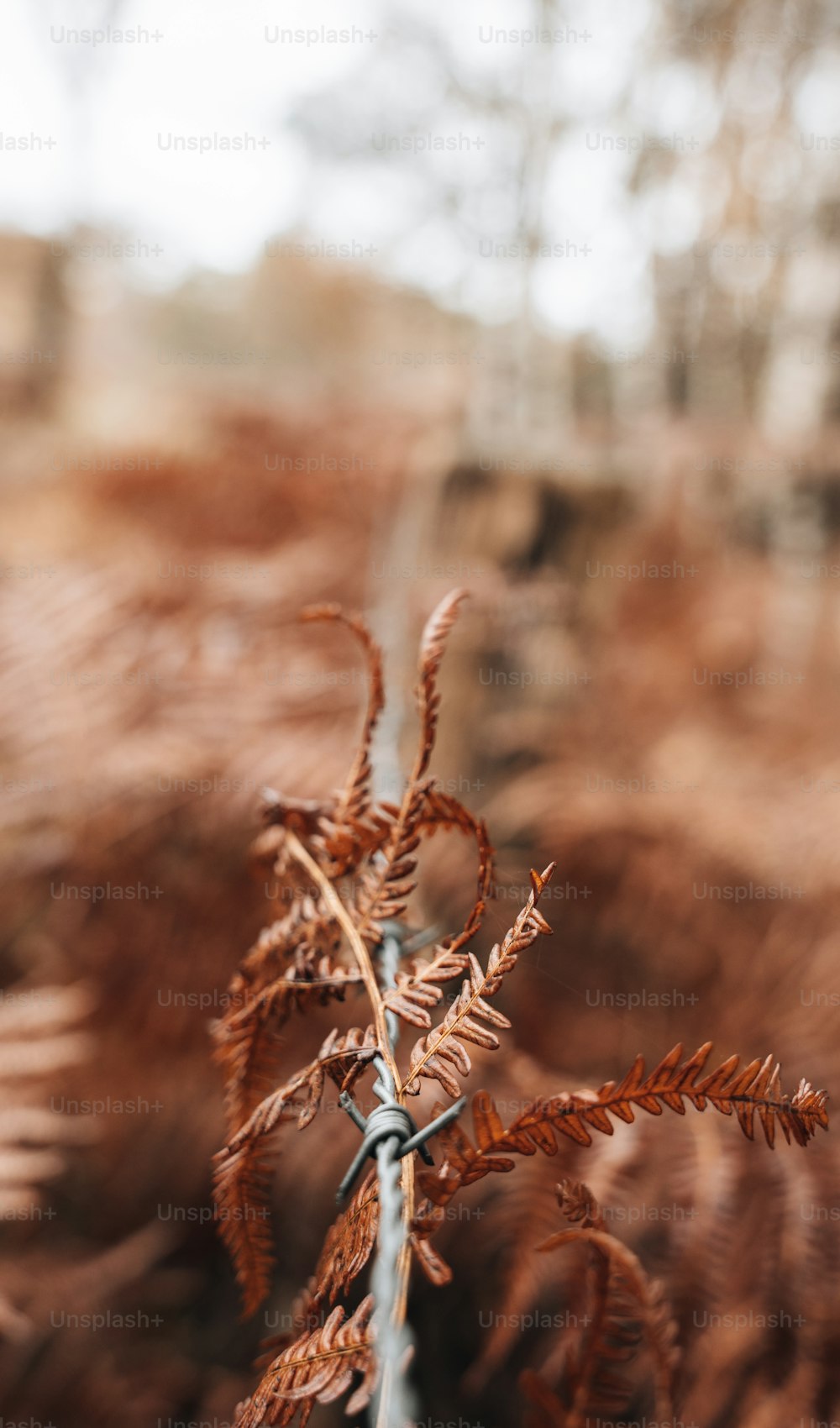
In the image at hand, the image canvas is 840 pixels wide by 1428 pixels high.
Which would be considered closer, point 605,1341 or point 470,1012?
point 470,1012

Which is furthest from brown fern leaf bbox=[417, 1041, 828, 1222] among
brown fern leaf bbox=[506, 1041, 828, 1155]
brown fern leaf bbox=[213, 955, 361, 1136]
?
brown fern leaf bbox=[213, 955, 361, 1136]

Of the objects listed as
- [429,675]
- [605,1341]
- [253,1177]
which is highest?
[429,675]

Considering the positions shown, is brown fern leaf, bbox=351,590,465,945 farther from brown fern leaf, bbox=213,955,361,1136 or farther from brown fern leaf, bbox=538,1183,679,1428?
brown fern leaf, bbox=538,1183,679,1428

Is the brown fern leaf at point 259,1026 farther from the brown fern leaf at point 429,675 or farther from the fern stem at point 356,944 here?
the brown fern leaf at point 429,675

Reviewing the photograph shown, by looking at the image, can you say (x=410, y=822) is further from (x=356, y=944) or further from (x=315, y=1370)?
(x=315, y=1370)

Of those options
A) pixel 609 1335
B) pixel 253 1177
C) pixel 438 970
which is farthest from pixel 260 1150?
pixel 609 1335

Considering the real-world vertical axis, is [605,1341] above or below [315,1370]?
below
